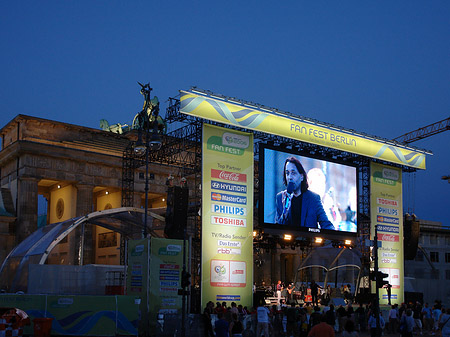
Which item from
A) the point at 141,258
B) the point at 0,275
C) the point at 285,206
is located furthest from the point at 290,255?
the point at 141,258

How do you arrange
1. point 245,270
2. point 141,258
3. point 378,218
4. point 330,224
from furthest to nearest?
1. point 378,218
2. point 330,224
3. point 245,270
4. point 141,258

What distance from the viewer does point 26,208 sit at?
53.8 m

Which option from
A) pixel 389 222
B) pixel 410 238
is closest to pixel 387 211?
pixel 389 222

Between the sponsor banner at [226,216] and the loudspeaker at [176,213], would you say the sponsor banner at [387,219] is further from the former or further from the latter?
the loudspeaker at [176,213]

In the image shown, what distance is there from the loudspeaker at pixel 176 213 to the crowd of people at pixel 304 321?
4.58m

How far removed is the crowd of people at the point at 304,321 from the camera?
20078mm

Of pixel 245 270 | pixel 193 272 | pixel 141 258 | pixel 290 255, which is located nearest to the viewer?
pixel 141 258

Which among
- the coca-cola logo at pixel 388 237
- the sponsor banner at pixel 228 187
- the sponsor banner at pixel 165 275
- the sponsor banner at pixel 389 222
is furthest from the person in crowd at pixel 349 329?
the coca-cola logo at pixel 388 237

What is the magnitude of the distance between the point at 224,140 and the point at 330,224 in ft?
33.9

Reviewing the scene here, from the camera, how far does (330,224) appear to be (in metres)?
39.6

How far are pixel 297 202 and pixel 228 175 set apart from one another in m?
5.99

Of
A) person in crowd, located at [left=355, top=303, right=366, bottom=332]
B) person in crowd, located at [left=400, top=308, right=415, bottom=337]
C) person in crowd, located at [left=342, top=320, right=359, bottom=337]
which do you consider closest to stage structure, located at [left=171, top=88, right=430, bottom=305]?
person in crowd, located at [left=355, top=303, right=366, bottom=332]

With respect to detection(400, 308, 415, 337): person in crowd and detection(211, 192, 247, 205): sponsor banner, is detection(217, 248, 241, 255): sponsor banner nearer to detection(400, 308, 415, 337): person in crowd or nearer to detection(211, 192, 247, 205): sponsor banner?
detection(211, 192, 247, 205): sponsor banner

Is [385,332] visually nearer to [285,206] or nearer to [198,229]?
[285,206]
